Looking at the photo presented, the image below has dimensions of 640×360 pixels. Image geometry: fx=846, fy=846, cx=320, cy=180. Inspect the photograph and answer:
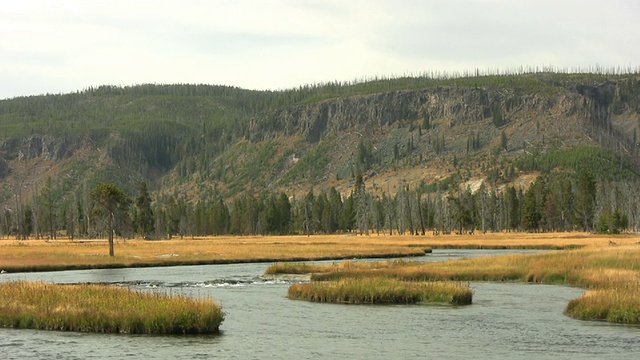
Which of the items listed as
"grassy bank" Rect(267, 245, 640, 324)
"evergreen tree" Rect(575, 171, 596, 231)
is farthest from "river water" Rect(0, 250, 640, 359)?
"evergreen tree" Rect(575, 171, 596, 231)

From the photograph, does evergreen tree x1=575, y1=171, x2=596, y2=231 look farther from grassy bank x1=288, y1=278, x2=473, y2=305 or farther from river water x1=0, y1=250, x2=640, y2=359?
grassy bank x1=288, y1=278, x2=473, y2=305

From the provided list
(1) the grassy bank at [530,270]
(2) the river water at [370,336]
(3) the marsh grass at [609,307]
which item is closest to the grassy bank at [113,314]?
(2) the river water at [370,336]

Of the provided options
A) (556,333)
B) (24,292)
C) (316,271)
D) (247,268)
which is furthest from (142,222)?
(556,333)

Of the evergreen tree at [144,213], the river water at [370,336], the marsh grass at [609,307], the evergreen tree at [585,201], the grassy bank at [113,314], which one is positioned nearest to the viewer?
the river water at [370,336]

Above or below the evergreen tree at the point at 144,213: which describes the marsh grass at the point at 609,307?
below

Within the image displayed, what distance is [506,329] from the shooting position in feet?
133

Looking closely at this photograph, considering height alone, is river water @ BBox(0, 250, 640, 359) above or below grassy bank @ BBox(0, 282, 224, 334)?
below

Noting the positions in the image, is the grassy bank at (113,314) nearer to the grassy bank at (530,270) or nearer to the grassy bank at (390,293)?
the grassy bank at (390,293)

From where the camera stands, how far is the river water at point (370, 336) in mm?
34469

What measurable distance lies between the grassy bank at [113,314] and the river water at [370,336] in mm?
819

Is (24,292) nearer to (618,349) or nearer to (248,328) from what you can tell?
(248,328)

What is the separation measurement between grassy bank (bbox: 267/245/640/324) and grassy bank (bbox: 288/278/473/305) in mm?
6589

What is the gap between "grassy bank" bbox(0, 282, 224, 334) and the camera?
38.5 meters

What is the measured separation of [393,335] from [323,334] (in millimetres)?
3244
